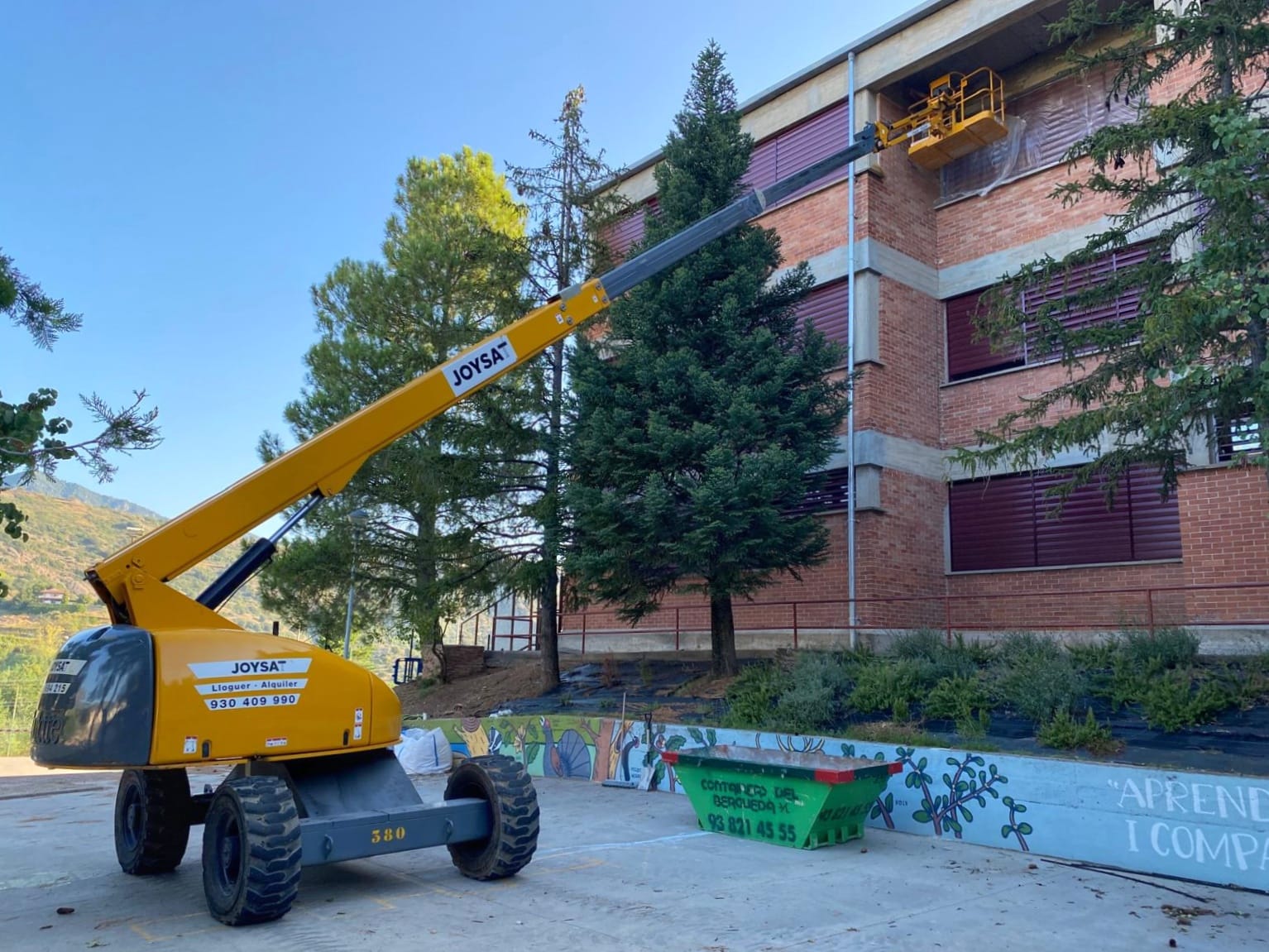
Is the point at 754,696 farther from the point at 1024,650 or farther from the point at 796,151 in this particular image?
the point at 796,151

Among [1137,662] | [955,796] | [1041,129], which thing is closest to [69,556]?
[1041,129]

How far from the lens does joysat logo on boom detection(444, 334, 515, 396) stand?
30.2 ft

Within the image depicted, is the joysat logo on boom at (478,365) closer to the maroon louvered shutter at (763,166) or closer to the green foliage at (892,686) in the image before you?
the green foliage at (892,686)

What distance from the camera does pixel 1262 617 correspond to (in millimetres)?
13188

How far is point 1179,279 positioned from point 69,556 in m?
116

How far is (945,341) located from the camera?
19.7 meters

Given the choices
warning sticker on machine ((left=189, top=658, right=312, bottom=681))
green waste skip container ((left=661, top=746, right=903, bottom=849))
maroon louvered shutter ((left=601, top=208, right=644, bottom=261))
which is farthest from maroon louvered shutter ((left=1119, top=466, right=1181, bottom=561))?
warning sticker on machine ((left=189, top=658, right=312, bottom=681))

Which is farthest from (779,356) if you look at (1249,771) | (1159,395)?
(1249,771)

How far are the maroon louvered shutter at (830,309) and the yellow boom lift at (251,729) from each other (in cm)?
1156

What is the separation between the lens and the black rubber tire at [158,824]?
840 centimetres

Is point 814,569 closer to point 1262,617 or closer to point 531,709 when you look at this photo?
point 531,709

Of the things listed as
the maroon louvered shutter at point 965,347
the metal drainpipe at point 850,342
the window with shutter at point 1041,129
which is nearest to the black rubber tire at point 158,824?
the metal drainpipe at point 850,342

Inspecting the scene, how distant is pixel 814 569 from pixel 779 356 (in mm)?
4997

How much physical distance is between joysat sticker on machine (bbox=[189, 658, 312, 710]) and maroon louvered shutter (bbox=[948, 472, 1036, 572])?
13.8 metres
